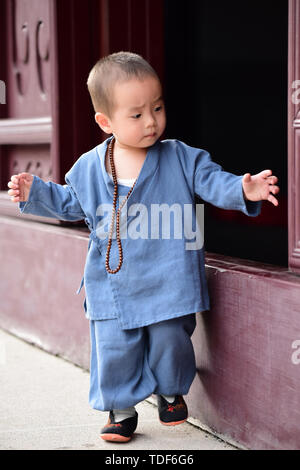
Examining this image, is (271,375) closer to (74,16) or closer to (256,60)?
(74,16)

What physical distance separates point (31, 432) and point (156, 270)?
2.66ft

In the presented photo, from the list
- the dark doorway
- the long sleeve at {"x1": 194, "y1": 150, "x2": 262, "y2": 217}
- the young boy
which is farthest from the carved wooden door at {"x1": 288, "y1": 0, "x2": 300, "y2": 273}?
the dark doorway

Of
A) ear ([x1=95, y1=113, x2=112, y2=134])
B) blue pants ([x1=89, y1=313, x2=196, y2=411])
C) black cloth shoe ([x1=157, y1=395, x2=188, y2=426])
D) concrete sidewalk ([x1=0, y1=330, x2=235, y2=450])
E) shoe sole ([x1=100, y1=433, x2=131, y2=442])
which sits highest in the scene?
ear ([x1=95, y1=113, x2=112, y2=134])

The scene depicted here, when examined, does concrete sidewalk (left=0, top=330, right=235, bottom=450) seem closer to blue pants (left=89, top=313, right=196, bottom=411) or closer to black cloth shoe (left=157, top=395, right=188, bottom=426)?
black cloth shoe (left=157, top=395, right=188, bottom=426)

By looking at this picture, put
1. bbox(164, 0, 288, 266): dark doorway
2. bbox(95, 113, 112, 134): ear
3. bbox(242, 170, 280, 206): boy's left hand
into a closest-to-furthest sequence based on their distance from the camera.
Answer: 1. bbox(242, 170, 280, 206): boy's left hand
2. bbox(95, 113, 112, 134): ear
3. bbox(164, 0, 288, 266): dark doorway

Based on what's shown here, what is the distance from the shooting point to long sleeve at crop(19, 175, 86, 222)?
109 inches

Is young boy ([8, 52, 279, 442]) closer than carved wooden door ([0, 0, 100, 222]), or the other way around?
young boy ([8, 52, 279, 442])

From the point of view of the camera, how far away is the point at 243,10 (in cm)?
791

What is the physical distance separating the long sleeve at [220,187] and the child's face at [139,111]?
193mm

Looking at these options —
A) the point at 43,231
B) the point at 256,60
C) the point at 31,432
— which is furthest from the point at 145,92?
the point at 256,60

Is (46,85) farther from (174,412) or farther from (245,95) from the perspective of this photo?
(245,95)

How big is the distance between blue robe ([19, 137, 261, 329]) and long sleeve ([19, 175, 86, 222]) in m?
0.02

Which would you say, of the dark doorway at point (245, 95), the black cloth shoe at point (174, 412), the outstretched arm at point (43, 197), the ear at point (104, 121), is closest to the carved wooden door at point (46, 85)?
the outstretched arm at point (43, 197)

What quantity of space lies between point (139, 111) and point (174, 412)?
1.08 metres
